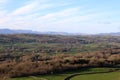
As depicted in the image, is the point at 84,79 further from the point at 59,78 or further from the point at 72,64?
the point at 72,64

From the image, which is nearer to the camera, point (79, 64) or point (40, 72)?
point (40, 72)

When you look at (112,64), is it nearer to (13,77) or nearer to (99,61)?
(99,61)

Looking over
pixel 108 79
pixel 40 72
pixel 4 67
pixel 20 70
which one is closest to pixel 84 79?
pixel 108 79

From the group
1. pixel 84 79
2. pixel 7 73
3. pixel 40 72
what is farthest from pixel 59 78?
pixel 7 73

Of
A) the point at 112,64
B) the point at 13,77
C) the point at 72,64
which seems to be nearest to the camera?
the point at 13,77

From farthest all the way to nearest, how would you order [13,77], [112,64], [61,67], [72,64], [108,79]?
[112,64]
[72,64]
[61,67]
[13,77]
[108,79]

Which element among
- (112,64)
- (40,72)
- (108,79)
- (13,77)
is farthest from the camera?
(112,64)

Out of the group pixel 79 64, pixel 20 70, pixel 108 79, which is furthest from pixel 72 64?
pixel 108 79

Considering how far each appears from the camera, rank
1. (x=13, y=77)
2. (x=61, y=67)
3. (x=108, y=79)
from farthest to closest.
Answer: (x=61, y=67), (x=13, y=77), (x=108, y=79)

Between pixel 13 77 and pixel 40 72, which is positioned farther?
pixel 40 72
